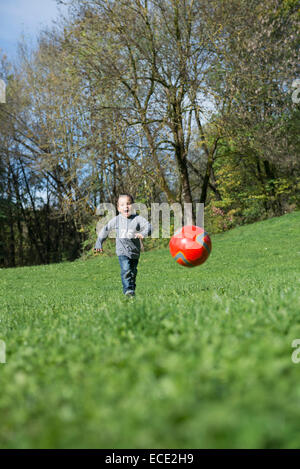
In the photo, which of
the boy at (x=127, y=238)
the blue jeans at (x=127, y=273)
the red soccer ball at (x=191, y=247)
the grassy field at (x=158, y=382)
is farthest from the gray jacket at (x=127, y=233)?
the grassy field at (x=158, y=382)

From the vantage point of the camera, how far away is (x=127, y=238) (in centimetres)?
833

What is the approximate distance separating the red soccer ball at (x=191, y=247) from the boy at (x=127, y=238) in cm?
85

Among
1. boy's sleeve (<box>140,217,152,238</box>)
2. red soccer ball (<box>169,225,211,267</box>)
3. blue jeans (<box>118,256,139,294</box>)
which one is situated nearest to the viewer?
red soccer ball (<box>169,225,211,267</box>)

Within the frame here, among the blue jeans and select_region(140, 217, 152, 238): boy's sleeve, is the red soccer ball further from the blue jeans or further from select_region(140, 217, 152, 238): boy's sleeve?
the blue jeans

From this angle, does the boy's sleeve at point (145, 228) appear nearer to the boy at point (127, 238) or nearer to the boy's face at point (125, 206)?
the boy at point (127, 238)

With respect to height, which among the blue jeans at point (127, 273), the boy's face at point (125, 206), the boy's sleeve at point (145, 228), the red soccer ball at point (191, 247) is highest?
the boy's face at point (125, 206)

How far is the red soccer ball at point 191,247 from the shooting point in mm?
7504

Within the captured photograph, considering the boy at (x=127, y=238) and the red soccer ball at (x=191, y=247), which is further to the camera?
the boy at (x=127, y=238)

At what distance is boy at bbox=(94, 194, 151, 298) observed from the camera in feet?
27.3

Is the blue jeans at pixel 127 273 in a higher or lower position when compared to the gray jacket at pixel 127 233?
lower

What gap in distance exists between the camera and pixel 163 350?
2.75 meters

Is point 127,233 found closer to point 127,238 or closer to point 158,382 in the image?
point 127,238

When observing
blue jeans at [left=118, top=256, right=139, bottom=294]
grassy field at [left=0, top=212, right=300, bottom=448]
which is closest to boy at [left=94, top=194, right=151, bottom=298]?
blue jeans at [left=118, top=256, right=139, bottom=294]
